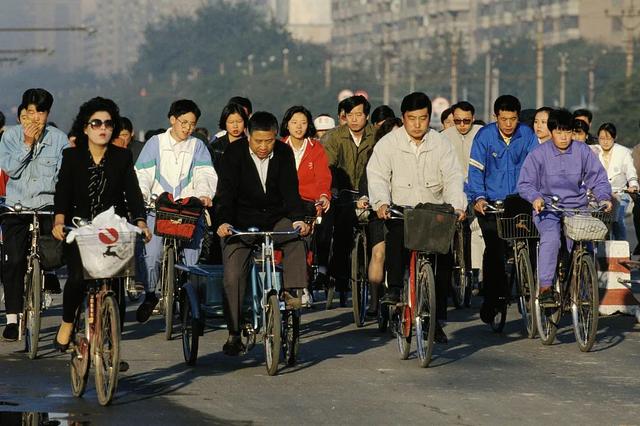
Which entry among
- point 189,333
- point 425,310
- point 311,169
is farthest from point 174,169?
point 425,310

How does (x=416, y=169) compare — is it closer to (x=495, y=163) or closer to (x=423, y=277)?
(x=423, y=277)

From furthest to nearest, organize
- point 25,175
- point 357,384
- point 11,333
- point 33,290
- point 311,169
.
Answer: point 311,169, point 11,333, point 25,175, point 33,290, point 357,384

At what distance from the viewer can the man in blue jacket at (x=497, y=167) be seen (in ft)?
45.4

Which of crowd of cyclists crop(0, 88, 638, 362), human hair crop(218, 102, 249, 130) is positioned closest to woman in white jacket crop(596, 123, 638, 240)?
crowd of cyclists crop(0, 88, 638, 362)

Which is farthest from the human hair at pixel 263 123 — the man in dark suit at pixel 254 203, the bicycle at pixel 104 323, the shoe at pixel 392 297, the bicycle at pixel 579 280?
the bicycle at pixel 579 280

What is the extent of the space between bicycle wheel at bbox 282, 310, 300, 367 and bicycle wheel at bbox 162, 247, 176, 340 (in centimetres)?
188

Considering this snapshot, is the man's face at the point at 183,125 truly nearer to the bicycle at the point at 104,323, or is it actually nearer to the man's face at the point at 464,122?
the man's face at the point at 464,122

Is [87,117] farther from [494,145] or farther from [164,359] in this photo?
[494,145]

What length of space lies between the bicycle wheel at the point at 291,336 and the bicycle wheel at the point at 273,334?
24 cm

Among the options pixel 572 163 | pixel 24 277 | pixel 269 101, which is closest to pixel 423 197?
pixel 572 163

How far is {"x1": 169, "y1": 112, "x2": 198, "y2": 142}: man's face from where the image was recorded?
1438 centimetres

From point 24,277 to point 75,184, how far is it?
295 centimetres

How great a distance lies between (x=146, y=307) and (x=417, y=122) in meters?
2.99

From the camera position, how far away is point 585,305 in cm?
1269
